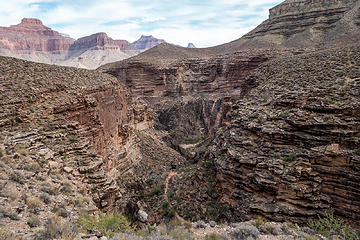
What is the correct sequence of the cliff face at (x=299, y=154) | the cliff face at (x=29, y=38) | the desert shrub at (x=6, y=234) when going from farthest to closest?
the cliff face at (x=29, y=38), the cliff face at (x=299, y=154), the desert shrub at (x=6, y=234)

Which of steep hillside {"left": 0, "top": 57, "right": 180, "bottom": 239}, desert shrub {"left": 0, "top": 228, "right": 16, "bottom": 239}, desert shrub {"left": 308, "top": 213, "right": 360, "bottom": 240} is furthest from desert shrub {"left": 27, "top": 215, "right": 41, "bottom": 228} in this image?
desert shrub {"left": 308, "top": 213, "right": 360, "bottom": 240}

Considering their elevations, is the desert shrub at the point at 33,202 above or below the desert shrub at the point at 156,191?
above

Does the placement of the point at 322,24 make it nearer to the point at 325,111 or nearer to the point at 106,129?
the point at 325,111

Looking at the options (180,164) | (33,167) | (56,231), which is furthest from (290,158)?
(180,164)

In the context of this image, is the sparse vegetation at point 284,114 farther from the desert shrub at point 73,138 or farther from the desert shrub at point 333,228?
the desert shrub at point 73,138

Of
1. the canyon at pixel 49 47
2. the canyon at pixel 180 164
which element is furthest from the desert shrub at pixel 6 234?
the canyon at pixel 49 47

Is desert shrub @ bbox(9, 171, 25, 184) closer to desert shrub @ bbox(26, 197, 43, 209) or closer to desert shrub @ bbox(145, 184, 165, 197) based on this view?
desert shrub @ bbox(26, 197, 43, 209)

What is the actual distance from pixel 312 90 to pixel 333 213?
349 inches

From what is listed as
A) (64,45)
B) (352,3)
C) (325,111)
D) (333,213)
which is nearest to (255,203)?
(333,213)

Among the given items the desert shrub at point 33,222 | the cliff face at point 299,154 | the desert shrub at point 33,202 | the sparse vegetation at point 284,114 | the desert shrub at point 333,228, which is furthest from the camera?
the sparse vegetation at point 284,114

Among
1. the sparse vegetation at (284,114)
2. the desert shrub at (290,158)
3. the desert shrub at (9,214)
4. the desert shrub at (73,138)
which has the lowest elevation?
the desert shrub at (290,158)

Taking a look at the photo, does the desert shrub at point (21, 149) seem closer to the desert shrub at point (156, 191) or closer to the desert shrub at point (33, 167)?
the desert shrub at point (33, 167)

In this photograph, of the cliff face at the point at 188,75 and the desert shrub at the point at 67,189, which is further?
the cliff face at the point at 188,75

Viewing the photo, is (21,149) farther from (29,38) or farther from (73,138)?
(29,38)
